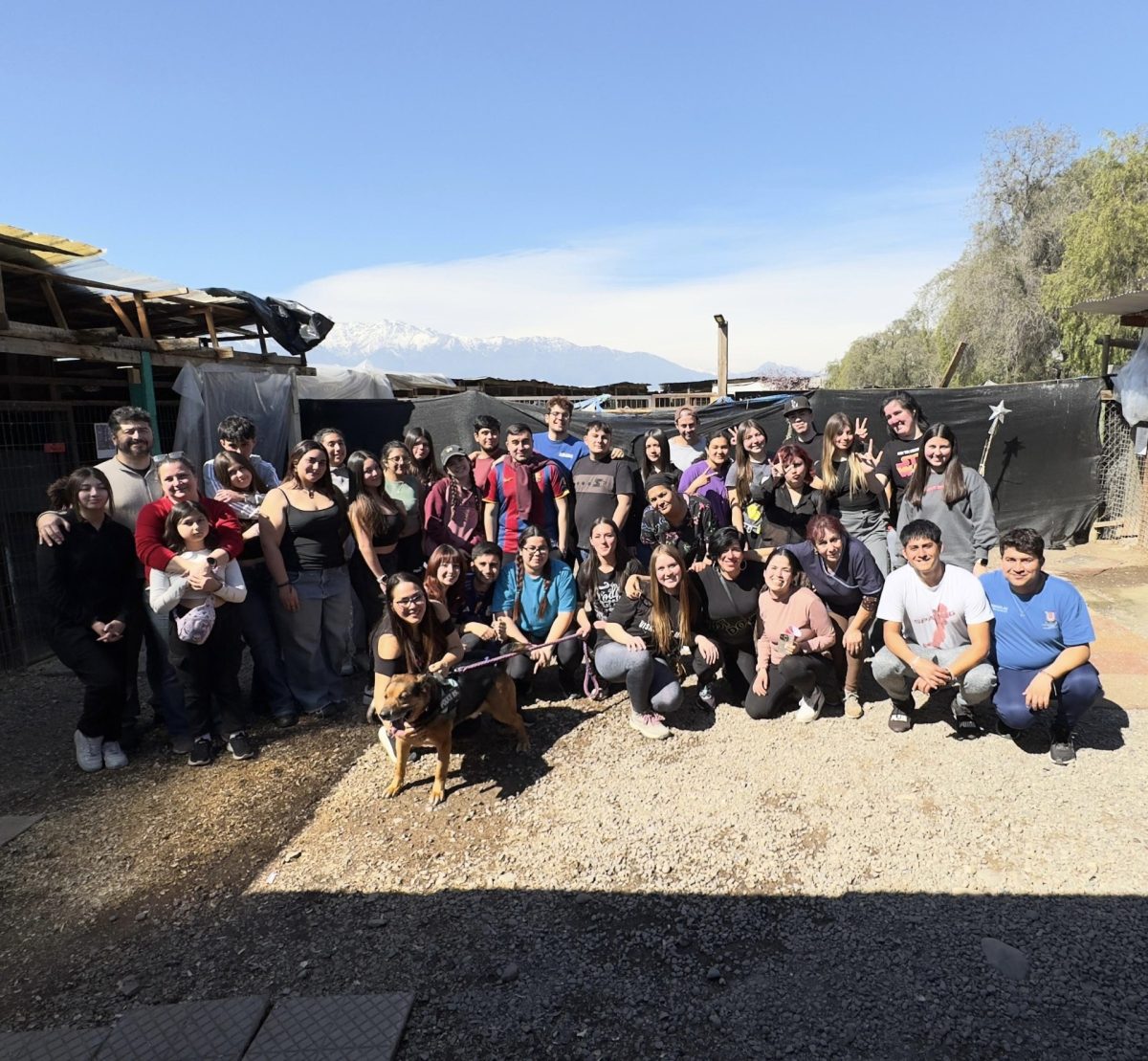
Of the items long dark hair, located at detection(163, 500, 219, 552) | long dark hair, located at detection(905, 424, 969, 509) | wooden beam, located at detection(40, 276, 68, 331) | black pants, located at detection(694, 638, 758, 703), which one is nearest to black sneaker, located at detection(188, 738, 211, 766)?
long dark hair, located at detection(163, 500, 219, 552)

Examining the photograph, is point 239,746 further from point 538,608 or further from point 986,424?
point 986,424

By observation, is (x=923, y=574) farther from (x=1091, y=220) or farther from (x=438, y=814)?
(x=1091, y=220)

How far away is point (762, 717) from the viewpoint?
4.09 meters

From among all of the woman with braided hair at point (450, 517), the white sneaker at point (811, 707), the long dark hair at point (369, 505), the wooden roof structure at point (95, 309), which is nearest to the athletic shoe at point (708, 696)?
the white sneaker at point (811, 707)

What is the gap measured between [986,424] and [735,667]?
507cm

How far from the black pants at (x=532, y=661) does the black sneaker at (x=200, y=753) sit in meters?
1.63

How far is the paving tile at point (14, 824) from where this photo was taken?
10.7ft

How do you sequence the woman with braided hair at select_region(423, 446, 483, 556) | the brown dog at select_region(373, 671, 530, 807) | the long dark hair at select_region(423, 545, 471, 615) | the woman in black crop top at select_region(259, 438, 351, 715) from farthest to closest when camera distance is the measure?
the woman with braided hair at select_region(423, 446, 483, 556), the woman in black crop top at select_region(259, 438, 351, 715), the long dark hair at select_region(423, 545, 471, 615), the brown dog at select_region(373, 671, 530, 807)

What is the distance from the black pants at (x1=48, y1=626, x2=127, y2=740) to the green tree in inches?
744

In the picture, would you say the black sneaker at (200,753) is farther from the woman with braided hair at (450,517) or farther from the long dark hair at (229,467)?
the woman with braided hair at (450,517)

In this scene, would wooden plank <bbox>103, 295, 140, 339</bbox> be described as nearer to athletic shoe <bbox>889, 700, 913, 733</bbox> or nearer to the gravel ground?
the gravel ground

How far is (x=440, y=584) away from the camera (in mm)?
3959

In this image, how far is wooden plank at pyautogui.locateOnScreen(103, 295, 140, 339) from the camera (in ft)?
20.0

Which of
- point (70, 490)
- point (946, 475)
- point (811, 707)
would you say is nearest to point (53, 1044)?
point (70, 490)
